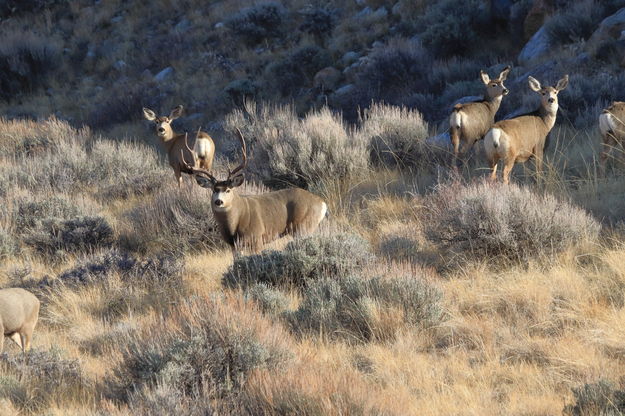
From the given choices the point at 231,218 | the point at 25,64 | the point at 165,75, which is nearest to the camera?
the point at 231,218

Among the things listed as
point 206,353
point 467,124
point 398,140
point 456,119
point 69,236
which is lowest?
point 69,236

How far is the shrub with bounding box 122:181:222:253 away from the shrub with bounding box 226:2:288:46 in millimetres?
13977

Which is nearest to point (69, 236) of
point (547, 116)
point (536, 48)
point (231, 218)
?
point (231, 218)

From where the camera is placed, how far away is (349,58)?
20.6 meters

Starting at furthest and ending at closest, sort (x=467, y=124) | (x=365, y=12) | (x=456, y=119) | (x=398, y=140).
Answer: (x=365, y=12), (x=398, y=140), (x=467, y=124), (x=456, y=119)

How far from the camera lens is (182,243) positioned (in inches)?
387

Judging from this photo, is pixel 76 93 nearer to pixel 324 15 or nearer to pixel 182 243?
pixel 324 15

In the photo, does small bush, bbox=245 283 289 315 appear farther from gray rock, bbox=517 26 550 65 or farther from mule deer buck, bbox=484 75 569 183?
gray rock, bbox=517 26 550 65

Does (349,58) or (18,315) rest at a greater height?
(18,315)

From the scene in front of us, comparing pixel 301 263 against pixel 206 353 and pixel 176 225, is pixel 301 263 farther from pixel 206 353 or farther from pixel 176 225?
pixel 176 225

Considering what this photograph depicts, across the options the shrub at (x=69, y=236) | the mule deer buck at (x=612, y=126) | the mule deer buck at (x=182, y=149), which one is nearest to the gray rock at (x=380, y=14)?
the mule deer buck at (x=182, y=149)

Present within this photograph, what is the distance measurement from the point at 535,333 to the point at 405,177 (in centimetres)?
583

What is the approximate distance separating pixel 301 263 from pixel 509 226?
2053 millimetres

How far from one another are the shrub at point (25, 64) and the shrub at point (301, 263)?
2052cm
